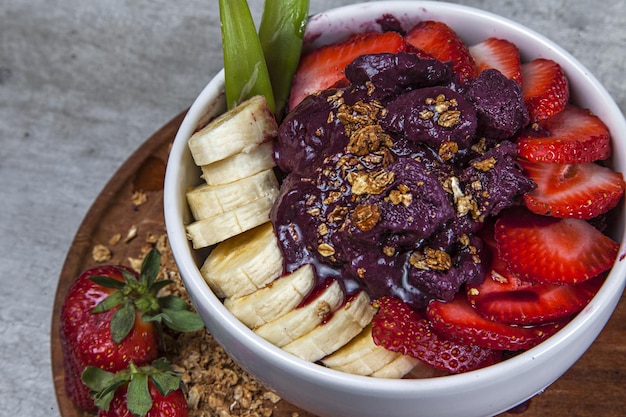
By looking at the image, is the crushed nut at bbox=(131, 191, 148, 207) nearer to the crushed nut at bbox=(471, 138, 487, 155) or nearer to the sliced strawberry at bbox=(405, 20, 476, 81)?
the sliced strawberry at bbox=(405, 20, 476, 81)

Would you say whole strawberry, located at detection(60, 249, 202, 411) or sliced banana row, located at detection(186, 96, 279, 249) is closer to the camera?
sliced banana row, located at detection(186, 96, 279, 249)

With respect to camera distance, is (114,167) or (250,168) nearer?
(250,168)

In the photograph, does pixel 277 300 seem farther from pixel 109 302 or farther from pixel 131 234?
pixel 131 234

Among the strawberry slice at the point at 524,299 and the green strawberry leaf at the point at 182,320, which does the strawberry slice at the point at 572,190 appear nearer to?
the strawberry slice at the point at 524,299

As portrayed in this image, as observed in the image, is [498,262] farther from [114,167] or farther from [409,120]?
[114,167]

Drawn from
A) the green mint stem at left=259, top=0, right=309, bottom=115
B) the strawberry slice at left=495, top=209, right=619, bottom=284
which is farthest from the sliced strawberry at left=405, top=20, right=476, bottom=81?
the strawberry slice at left=495, top=209, right=619, bottom=284

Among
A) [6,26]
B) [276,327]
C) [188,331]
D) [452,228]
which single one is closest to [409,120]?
[452,228]

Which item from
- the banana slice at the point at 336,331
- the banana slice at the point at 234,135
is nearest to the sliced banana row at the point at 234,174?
the banana slice at the point at 234,135
